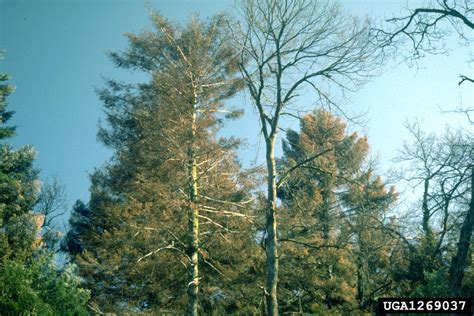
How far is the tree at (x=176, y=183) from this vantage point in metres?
11.1

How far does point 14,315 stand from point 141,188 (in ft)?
23.7

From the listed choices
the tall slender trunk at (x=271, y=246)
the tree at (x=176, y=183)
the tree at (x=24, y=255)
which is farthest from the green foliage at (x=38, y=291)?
the tree at (x=176, y=183)

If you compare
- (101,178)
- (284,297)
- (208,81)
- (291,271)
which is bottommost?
(284,297)

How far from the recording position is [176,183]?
11.2m

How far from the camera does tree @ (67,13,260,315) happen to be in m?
11.1

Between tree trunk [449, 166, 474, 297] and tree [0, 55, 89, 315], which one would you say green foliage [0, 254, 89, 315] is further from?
tree trunk [449, 166, 474, 297]

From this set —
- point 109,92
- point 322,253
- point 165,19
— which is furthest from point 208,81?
point 322,253

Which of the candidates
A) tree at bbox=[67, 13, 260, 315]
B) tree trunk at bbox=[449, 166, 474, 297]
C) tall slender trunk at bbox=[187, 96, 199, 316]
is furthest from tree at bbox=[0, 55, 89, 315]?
tree trunk at bbox=[449, 166, 474, 297]

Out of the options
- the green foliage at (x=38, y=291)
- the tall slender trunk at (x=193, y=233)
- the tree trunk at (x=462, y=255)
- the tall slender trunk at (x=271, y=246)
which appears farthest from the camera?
the tall slender trunk at (x=193, y=233)

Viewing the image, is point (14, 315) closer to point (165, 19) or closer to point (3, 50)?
point (165, 19)

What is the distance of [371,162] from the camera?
16578 millimetres

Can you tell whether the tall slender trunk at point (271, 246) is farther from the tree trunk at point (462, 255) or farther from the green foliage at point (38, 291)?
the tree trunk at point (462, 255)

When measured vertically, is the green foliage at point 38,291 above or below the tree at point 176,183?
below

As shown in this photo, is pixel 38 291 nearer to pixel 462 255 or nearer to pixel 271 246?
pixel 271 246
